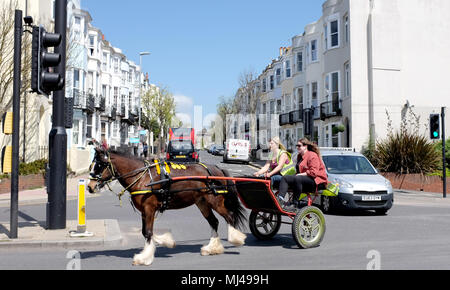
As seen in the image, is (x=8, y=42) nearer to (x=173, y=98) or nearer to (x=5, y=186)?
(x=5, y=186)

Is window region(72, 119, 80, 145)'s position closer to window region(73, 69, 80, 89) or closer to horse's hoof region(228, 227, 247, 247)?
window region(73, 69, 80, 89)

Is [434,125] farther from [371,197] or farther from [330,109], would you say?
[330,109]

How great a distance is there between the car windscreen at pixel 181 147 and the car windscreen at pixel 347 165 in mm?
24012

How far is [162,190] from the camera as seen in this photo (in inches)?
275

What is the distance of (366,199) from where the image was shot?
1241cm

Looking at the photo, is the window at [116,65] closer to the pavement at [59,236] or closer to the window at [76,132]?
the window at [76,132]

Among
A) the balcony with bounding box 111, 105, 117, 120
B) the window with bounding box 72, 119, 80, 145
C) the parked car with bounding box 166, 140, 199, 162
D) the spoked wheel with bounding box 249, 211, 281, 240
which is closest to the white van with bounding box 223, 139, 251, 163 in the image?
the parked car with bounding box 166, 140, 199, 162

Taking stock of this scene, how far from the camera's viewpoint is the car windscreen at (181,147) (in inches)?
1478

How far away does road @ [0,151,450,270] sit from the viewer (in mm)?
6746

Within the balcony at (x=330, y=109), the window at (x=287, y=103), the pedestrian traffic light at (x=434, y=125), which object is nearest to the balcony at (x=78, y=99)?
the balcony at (x=330, y=109)

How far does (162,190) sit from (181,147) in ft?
101

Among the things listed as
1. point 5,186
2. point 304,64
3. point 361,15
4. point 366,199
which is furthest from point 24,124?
point 304,64

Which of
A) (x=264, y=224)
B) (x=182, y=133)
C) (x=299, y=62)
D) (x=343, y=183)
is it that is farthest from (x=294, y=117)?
(x=264, y=224)

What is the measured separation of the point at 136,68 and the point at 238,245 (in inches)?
2659
